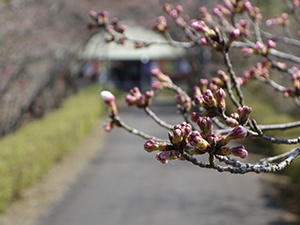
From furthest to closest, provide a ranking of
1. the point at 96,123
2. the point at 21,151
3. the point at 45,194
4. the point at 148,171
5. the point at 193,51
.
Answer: the point at 193,51
the point at 96,123
the point at 148,171
the point at 45,194
the point at 21,151

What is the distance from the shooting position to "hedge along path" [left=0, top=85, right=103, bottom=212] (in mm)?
7942

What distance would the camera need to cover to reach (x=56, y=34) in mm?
13758

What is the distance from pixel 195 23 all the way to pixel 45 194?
7590 millimetres

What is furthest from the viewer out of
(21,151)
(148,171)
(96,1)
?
(96,1)

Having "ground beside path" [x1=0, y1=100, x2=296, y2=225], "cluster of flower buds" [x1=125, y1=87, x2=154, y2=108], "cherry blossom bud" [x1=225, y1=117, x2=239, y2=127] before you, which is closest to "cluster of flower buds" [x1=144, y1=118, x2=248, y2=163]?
"cherry blossom bud" [x1=225, y1=117, x2=239, y2=127]

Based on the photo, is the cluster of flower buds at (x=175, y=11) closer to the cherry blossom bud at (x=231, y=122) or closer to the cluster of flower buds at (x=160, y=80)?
the cluster of flower buds at (x=160, y=80)

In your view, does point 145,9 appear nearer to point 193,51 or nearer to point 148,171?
point 193,51

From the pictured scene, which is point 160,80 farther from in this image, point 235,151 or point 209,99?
point 235,151

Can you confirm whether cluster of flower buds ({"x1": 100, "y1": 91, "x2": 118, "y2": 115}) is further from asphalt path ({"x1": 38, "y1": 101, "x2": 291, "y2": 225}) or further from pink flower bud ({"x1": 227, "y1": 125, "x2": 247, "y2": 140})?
asphalt path ({"x1": 38, "y1": 101, "x2": 291, "y2": 225})

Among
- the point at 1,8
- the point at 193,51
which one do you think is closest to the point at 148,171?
the point at 1,8

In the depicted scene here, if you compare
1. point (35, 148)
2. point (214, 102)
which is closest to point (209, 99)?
point (214, 102)

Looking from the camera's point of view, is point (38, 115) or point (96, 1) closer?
point (38, 115)

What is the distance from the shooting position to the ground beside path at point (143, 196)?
783 cm

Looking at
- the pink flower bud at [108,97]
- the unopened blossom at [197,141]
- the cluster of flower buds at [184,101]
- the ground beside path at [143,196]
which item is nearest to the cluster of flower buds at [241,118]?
the unopened blossom at [197,141]
